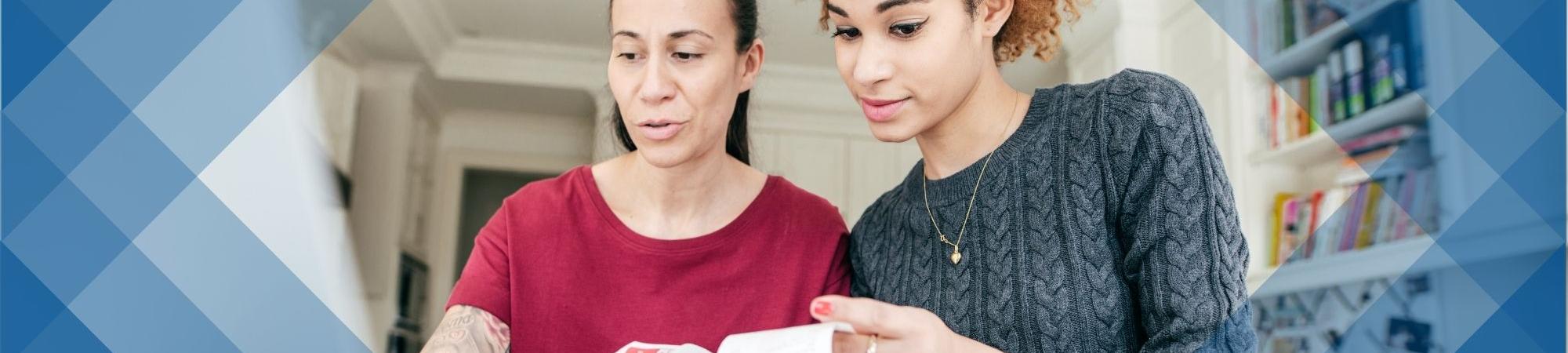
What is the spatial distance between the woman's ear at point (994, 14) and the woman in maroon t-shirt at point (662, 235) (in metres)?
0.35

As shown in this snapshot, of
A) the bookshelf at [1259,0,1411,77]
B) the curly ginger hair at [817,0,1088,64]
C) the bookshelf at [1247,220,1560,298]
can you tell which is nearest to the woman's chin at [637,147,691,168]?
the curly ginger hair at [817,0,1088,64]

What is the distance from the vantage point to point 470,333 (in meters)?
1.34

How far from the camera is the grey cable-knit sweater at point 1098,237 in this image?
3.32ft

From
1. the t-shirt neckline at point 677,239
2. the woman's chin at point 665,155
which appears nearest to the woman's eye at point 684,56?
the woman's chin at point 665,155

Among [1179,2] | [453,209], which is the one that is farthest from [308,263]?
[1179,2]

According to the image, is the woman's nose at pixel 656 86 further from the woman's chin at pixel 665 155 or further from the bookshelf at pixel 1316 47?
the bookshelf at pixel 1316 47

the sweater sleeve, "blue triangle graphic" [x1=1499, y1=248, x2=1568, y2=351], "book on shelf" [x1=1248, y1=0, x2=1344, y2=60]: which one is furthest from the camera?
"book on shelf" [x1=1248, y1=0, x2=1344, y2=60]

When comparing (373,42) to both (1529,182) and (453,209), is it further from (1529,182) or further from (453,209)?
(1529,182)

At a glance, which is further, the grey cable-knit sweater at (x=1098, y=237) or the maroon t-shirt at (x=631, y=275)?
the maroon t-shirt at (x=631, y=275)

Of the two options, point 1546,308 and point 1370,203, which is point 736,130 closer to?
point 1546,308

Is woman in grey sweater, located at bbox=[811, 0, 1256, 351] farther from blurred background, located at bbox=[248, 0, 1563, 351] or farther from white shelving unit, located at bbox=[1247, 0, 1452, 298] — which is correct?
white shelving unit, located at bbox=[1247, 0, 1452, 298]

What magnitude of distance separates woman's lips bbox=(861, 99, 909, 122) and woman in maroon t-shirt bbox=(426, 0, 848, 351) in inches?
11.2

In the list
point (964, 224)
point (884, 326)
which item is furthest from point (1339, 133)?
point (884, 326)

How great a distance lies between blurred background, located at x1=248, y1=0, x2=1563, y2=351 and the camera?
226 cm
